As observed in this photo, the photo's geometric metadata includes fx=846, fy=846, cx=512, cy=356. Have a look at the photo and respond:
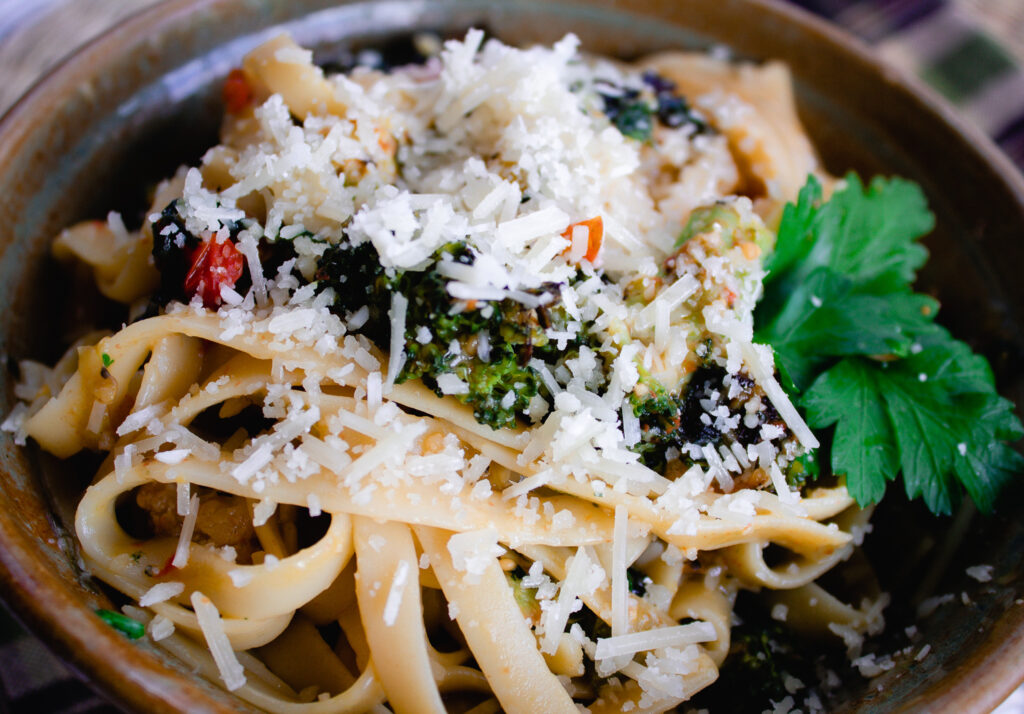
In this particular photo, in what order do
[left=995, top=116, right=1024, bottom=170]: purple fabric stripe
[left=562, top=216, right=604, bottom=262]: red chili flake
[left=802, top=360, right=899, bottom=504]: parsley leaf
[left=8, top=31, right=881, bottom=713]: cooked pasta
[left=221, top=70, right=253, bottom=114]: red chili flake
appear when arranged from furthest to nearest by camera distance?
[left=995, top=116, right=1024, bottom=170]: purple fabric stripe < [left=221, top=70, right=253, bottom=114]: red chili flake < [left=802, top=360, right=899, bottom=504]: parsley leaf < [left=562, top=216, right=604, bottom=262]: red chili flake < [left=8, top=31, right=881, bottom=713]: cooked pasta

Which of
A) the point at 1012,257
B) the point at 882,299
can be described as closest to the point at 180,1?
the point at 882,299

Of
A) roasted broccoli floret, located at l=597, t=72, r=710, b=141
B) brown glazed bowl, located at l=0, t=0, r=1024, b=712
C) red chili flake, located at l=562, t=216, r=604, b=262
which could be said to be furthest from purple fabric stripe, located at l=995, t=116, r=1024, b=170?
red chili flake, located at l=562, t=216, r=604, b=262

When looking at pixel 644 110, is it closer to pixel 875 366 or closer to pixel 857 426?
pixel 875 366

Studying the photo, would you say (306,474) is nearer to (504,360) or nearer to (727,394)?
(504,360)

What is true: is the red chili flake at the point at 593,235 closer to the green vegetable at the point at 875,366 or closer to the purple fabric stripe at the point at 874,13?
the green vegetable at the point at 875,366

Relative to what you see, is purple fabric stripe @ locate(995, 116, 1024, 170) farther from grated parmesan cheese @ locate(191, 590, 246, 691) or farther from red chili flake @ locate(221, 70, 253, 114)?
grated parmesan cheese @ locate(191, 590, 246, 691)

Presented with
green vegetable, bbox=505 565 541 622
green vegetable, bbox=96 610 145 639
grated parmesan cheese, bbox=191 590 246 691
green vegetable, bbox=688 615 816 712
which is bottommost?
green vegetable, bbox=688 615 816 712
